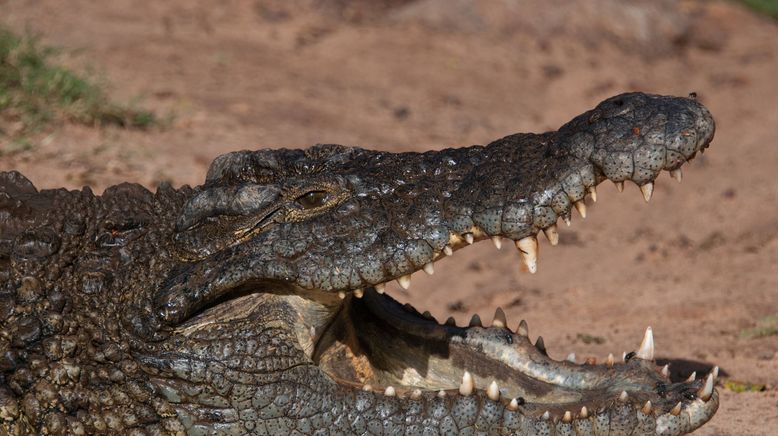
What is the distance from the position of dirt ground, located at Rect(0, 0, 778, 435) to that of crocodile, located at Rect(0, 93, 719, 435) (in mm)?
1402

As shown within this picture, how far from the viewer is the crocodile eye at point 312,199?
14.6 ft

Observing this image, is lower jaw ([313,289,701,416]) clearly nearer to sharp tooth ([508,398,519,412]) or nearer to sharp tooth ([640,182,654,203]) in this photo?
sharp tooth ([508,398,519,412])

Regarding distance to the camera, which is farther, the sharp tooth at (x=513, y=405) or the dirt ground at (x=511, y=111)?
the dirt ground at (x=511, y=111)

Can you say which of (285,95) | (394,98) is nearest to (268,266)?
(285,95)

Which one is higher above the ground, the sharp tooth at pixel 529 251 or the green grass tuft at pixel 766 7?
the green grass tuft at pixel 766 7

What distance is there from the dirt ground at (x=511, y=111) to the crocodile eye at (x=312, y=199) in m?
2.10

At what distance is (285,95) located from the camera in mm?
11039

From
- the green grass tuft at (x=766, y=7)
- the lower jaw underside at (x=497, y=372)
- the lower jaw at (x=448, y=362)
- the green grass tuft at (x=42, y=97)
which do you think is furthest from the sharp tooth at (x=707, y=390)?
the green grass tuft at (x=766, y=7)

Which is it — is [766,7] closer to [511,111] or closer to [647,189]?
[511,111]

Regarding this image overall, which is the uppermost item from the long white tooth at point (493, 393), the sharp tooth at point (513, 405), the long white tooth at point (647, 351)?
the long white tooth at point (647, 351)

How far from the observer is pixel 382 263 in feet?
13.9

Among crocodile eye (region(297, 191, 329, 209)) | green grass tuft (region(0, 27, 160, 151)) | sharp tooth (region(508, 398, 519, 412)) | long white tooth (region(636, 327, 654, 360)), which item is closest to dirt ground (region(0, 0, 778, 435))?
green grass tuft (region(0, 27, 160, 151))

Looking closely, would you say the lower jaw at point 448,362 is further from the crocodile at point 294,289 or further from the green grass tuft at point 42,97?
the green grass tuft at point 42,97

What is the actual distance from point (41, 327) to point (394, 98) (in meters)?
7.85
